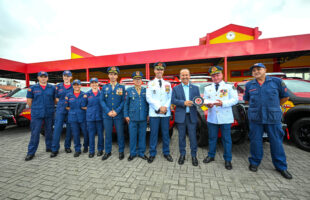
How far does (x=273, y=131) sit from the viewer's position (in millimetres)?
2262

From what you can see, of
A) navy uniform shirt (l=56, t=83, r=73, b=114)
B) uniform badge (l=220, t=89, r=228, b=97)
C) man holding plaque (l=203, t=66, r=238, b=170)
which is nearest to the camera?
man holding plaque (l=203, t=66, r=238, b=170)

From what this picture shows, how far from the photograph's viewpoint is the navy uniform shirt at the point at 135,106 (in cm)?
282

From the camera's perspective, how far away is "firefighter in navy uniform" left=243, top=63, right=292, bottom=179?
7.28 feet

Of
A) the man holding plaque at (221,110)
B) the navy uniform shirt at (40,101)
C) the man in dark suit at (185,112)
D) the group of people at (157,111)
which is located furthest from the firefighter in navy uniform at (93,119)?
the man holding plaque at (221,110)

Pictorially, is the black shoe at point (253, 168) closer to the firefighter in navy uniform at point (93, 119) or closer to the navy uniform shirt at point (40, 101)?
the firefighter in navy uniform at point (93, 119)

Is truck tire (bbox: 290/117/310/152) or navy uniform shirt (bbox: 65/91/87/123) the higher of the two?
navy uniform shirt (bbox: 65/91/87/123)

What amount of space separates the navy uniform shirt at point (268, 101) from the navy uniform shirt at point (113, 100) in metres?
2.56

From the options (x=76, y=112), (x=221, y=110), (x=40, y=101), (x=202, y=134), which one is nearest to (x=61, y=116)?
(x=76, y=112)

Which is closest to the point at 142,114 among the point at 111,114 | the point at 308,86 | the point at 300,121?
the point at 111,114

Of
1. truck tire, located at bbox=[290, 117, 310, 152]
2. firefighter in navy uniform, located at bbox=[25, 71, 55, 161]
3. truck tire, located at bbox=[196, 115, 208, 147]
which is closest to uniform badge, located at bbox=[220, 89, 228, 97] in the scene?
truck tire, located at bbox=[196, 115, 208, 147]

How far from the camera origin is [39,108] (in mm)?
3047

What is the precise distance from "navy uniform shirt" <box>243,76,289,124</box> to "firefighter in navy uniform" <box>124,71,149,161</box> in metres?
2.05

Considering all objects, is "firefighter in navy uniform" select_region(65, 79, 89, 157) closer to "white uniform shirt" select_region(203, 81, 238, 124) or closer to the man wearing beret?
the man wearing beret

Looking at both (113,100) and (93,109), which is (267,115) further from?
(93,109)
